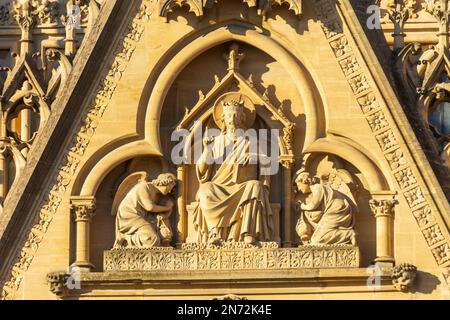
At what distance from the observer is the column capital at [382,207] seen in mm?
45906

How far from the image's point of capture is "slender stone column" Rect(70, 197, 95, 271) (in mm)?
46031

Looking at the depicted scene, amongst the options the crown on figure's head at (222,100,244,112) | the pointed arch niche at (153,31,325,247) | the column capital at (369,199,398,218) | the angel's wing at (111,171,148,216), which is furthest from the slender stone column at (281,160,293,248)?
the angel's wing at (111,171,148,216)

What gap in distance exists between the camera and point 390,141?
46.1 metres

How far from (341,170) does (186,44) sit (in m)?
2.18

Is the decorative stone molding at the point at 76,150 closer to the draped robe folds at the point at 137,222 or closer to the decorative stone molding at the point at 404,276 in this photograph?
the draped robe folds at the point at 137,222

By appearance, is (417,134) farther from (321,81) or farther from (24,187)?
(24,187)

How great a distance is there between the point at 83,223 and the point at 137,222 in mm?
592

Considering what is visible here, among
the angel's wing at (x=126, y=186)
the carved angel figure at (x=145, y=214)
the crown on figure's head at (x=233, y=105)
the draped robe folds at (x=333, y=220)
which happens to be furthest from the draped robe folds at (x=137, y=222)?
the draped robe folds at (x=333, y=220)

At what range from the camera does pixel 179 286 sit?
45.9m

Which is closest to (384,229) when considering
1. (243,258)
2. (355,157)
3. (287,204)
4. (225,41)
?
(355,157)

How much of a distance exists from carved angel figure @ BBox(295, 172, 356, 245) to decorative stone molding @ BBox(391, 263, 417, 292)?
569mm

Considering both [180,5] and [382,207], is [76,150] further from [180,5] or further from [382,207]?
[382,207]

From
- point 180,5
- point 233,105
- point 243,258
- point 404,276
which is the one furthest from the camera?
point 180,5

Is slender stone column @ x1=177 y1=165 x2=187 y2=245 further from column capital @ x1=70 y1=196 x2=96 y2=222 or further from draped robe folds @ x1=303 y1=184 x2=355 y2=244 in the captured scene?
draped robe folds @ x1=303 y1=184 x2=355 y2=244
